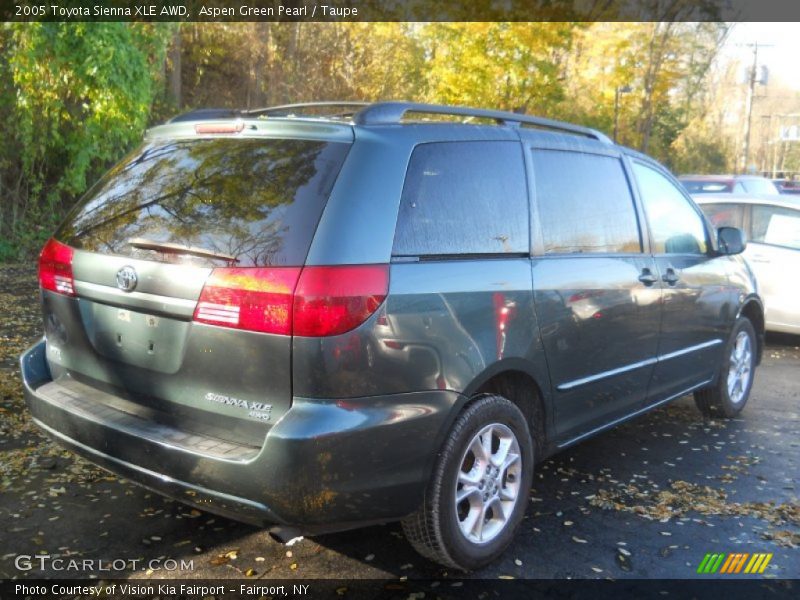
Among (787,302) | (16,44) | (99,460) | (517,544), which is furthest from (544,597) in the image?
(16,44)

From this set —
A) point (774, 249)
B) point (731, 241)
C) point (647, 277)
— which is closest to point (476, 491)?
point (647, 277)

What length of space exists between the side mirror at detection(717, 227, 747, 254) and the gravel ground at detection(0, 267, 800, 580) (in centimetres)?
134

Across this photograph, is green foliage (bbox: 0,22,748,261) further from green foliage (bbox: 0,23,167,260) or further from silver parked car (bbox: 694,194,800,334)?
silver parked car (bbox: 694,194,800,334)

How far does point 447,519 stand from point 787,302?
646 centimetres

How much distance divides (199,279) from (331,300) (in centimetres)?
51

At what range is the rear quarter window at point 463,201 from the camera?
3.12m

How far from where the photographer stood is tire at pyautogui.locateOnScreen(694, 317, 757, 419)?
5.72 m

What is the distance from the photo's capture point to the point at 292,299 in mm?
2729

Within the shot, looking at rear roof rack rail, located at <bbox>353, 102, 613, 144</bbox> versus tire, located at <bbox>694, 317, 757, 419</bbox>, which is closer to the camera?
rear roof rack rail, located at <bbox>353, 102, 613, 144</bbox>

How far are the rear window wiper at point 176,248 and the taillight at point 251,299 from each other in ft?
0.18

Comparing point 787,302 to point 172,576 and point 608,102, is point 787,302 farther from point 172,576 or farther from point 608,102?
point 608,102

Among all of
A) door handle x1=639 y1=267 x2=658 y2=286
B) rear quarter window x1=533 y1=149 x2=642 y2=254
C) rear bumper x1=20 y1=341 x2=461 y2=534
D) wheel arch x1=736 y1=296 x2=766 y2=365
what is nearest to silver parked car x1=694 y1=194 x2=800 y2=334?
wheel arch x1=736 y1=296 x2=766 y2=365

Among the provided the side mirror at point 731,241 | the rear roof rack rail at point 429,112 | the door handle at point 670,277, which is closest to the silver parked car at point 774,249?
the side mirror at point 731,241

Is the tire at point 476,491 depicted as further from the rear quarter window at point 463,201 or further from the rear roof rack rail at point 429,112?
the rear roof rack rail at point 429,112
